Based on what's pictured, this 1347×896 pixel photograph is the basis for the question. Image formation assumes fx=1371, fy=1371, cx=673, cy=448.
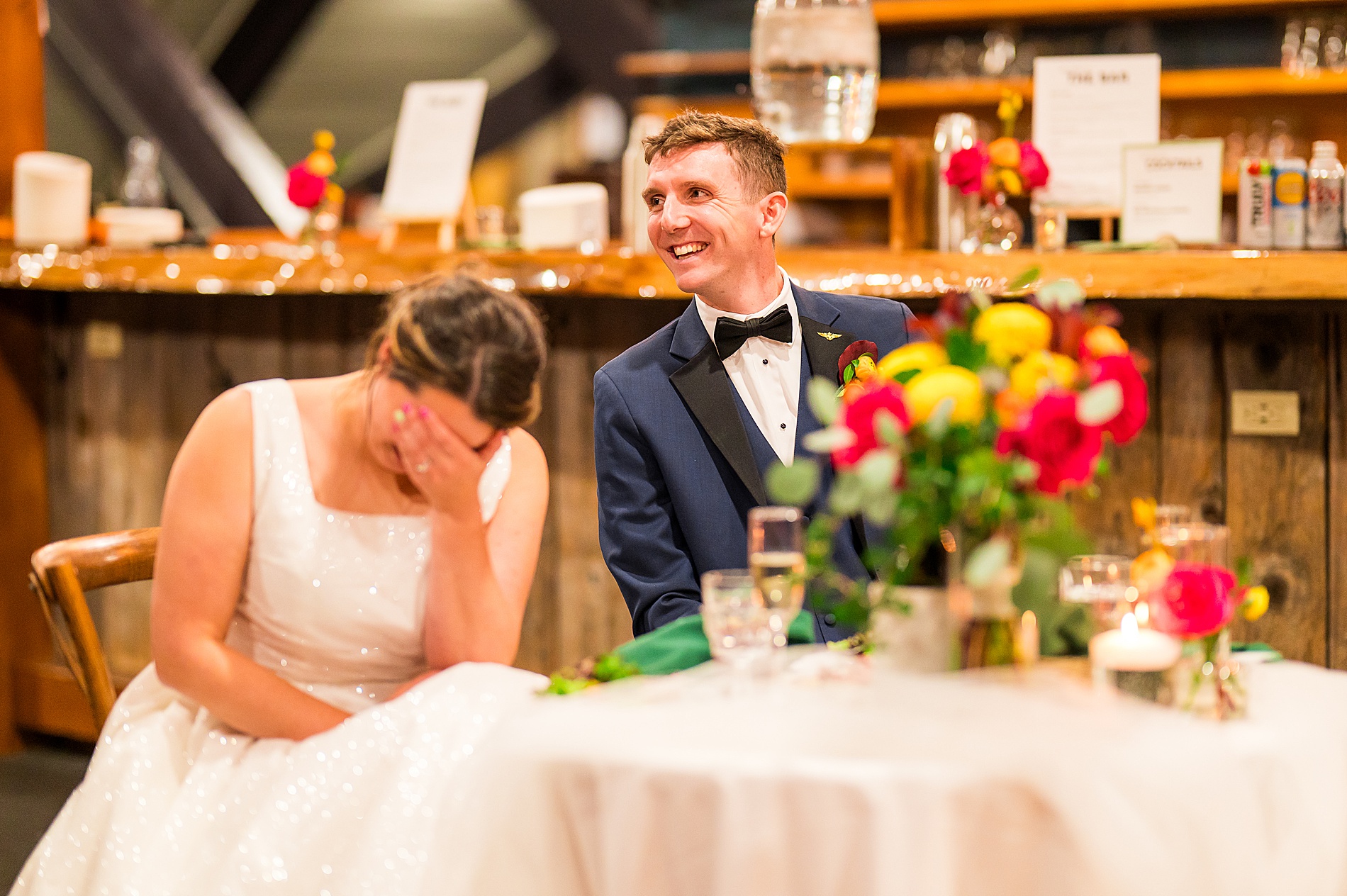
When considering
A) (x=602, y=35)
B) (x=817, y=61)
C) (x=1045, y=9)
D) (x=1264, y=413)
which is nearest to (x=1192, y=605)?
(x=1264, y=413)

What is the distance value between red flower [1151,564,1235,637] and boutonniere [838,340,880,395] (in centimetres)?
48

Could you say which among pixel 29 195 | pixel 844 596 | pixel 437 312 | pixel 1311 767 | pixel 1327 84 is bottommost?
pixel 1311 767

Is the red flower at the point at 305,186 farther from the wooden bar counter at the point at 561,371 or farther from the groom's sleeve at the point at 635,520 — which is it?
the groom's sleeve at the point at 635,520

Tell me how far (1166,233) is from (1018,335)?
1.56 meters

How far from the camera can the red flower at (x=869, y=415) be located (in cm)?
121

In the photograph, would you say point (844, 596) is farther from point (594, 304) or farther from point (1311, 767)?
point (594, 304)

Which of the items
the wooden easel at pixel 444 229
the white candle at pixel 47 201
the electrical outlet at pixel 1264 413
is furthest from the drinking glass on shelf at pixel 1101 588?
the white candle at pixel 47 201

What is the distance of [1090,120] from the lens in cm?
274

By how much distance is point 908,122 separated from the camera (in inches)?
224

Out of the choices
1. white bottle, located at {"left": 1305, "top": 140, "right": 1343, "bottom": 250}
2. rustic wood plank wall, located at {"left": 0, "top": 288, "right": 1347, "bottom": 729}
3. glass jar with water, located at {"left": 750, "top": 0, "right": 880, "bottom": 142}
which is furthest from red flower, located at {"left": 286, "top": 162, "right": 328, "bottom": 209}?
white bottle, located at {"left": 1305, "top": 140, "right": 1343, "bottom": 250}

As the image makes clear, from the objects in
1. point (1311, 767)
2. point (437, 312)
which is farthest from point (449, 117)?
point (1311, 767)

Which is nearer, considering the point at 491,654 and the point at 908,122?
the point at 491,654

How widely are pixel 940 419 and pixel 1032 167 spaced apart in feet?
5.24

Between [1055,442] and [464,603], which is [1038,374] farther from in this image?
[464,603]
